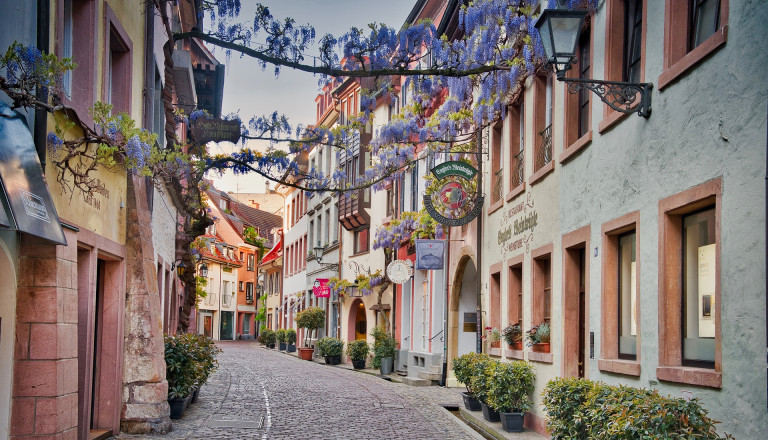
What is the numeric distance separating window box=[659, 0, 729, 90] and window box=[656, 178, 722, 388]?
3.84ft

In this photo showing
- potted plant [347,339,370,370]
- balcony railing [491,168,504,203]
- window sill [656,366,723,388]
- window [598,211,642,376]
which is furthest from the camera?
potted plant [347,339,370,370]

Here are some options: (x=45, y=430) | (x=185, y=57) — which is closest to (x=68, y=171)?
(x=45, y=430)

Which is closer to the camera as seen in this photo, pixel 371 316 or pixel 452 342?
pixel 452 342

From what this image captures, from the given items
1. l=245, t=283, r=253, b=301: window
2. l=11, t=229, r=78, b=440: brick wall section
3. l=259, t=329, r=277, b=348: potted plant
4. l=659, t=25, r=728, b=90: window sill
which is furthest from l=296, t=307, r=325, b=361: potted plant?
l=245, t=283, r=253, b=301: window

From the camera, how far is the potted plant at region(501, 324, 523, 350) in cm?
1616

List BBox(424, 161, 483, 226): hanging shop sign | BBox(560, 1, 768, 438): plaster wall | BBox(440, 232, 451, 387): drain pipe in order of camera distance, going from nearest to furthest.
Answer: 1. BBox(560, 1, 768, 438): plaster wall
2. BBox(424, 161, 483, 226): hanging shop sign
3. BBox(440, 232, 451, 387): drain pipe

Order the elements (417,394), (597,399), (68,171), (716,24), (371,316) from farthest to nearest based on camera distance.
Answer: (371,316)
(417,394)
(68,171)
(597,399)
(716,24)

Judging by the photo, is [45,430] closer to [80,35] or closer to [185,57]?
[80,35]

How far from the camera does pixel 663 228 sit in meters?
9.20

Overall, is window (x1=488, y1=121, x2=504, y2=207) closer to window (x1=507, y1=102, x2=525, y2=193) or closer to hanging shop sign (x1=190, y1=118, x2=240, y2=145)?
window (x1=507, y1=102, x2=525, y2=193)

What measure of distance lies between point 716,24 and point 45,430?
7.30 metres

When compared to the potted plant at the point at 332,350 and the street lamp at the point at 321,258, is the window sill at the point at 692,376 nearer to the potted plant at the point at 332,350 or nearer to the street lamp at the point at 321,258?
the potted plant at the point at 332,350

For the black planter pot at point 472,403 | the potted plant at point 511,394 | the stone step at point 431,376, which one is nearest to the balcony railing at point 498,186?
the black planter pot at point 472,403

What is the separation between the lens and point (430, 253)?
22875mm
